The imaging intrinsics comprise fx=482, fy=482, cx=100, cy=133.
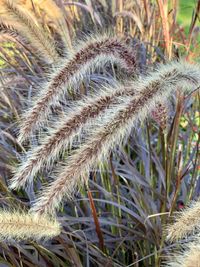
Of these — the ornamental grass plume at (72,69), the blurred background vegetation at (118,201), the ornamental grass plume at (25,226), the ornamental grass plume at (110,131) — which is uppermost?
the ornamental grass plume at (72,69)

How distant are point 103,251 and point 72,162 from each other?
455 mm

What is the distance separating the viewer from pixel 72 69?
1430 mm

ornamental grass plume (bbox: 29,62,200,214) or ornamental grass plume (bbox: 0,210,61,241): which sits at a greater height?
ornamental grass plume (bbox: 29,62,200,214)

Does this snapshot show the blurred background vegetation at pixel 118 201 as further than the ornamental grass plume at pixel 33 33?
No

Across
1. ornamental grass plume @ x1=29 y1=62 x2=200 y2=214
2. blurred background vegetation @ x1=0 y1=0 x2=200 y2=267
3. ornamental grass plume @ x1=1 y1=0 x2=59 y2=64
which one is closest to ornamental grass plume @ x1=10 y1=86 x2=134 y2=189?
ornamental grass plume @ x1=29 y1=62 x2=200 y2=214

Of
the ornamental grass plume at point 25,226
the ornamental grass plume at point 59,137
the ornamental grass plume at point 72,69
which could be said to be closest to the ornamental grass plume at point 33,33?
the ornamental grass plume at point 72,69

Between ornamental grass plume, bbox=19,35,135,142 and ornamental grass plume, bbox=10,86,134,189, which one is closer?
ornamental grass plume, bbox=10,86,134,189

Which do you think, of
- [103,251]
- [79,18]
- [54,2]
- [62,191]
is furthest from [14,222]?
[79,18]

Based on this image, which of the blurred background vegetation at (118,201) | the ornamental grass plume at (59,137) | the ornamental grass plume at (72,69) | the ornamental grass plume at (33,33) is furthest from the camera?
the ornamental grass plume at (33,33)

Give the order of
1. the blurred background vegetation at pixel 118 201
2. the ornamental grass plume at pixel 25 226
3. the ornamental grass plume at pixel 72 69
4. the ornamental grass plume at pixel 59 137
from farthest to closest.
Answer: the blurred background vegetation at pixel 118 201, the ornamental grass plume at pixel 72 69, the ornamental grass plume at pixel 59 137, the ornamental grass plume at pixel 25 226

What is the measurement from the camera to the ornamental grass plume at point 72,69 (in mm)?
1404

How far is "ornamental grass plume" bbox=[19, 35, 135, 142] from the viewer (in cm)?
140

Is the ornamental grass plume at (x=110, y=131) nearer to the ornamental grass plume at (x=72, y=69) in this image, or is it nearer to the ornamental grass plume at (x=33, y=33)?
the ornamental grass plume at (x=72, y=69)

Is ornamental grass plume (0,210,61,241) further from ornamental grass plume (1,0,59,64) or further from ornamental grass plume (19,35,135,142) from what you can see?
ornamental grass plume (1,0,59,64)
